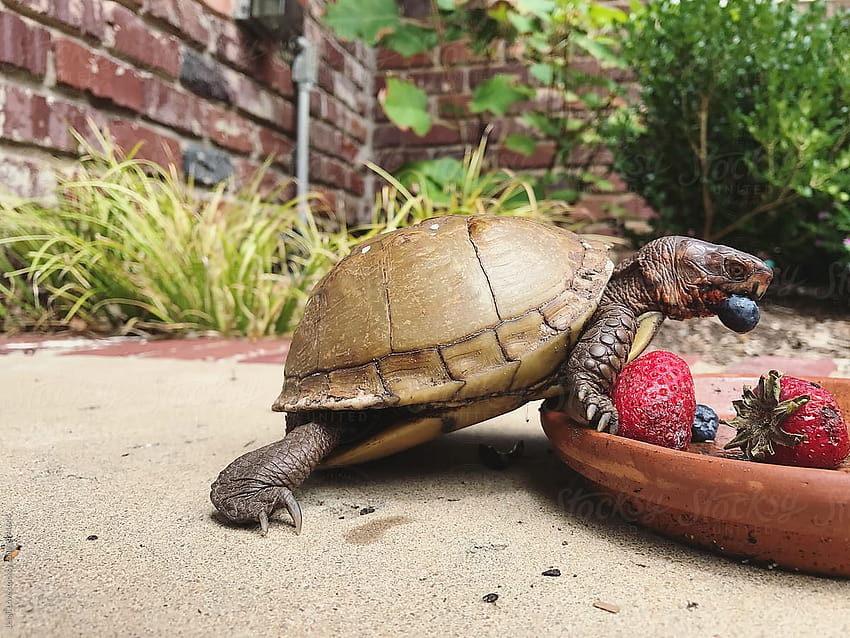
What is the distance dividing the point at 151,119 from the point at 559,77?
2.63 meters

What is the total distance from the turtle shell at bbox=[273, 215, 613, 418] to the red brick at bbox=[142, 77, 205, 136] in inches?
89.0

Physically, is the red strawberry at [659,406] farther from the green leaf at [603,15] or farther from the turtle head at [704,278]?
the green leaf at [603,15]

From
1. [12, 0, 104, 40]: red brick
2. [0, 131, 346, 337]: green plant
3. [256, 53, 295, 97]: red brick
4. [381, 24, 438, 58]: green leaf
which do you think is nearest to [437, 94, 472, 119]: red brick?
[381, 24, 438, 58]: green leaf

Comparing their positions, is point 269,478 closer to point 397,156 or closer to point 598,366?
point 598,366

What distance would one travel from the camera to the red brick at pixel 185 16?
2.90 m

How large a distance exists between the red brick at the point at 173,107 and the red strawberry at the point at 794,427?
111 inches

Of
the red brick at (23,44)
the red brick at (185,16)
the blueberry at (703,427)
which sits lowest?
the blueberry at (703,427)

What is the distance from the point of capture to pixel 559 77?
432 centimetres

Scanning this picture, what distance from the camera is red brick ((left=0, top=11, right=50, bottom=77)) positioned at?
2246mm

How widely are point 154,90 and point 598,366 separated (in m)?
2.66

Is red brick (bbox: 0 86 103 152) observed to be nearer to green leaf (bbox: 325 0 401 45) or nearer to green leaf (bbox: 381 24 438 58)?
green leaf (bbox: 325 0 401 45)

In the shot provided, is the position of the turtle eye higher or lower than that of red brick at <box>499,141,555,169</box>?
lower

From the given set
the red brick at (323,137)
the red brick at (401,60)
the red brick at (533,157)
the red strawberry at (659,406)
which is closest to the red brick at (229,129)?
the red brick at (323,137)

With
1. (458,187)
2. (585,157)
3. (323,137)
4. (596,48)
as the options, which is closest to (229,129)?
(323,137)
